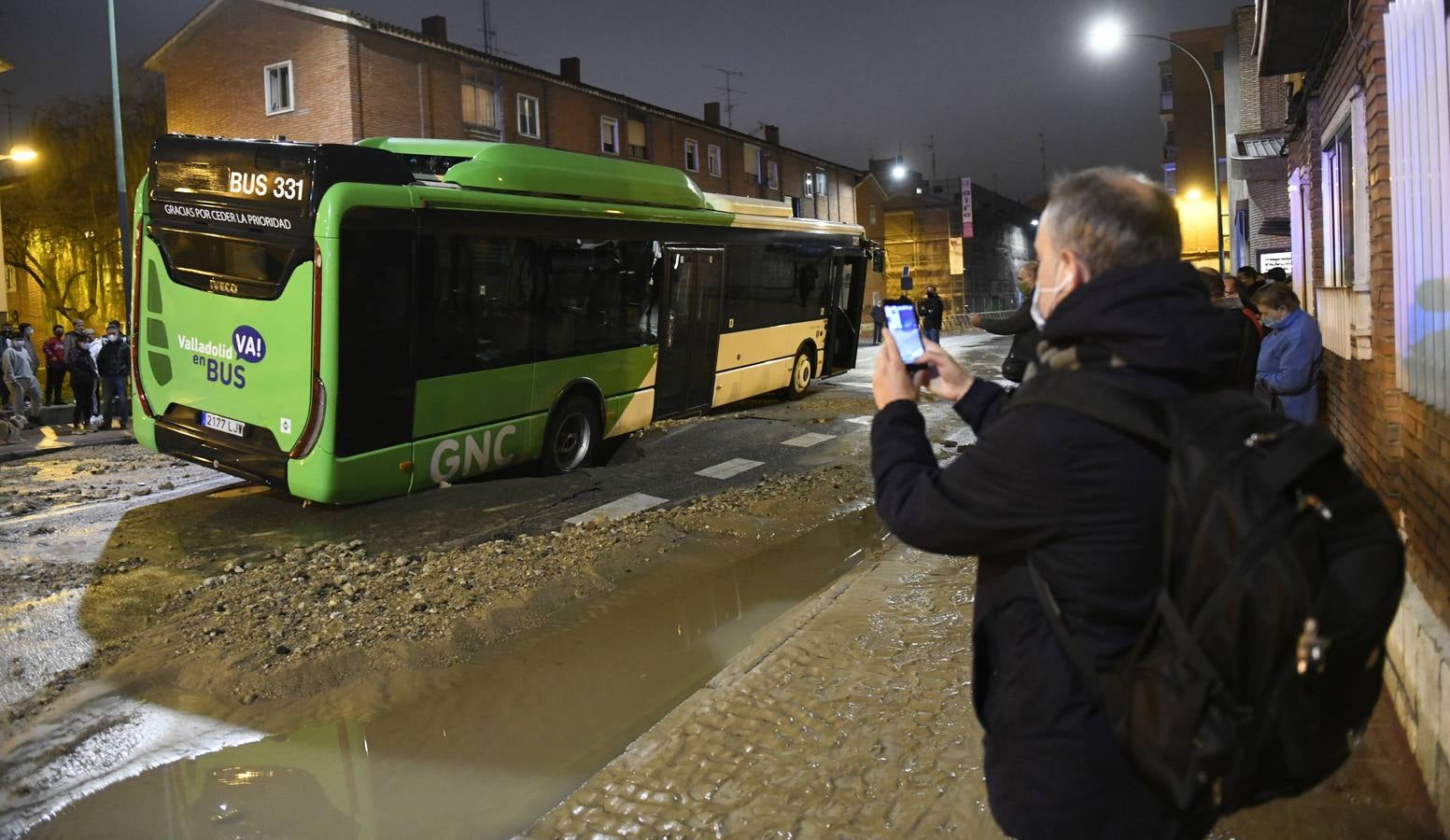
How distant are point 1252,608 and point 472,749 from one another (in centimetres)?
393

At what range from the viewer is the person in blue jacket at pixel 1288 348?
25.1ft

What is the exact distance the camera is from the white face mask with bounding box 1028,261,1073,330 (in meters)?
2.12

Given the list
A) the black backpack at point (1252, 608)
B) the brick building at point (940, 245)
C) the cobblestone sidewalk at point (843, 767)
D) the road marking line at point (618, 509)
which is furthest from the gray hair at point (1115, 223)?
the brick building at point (940, 245)

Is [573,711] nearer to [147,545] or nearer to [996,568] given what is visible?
[996,568]

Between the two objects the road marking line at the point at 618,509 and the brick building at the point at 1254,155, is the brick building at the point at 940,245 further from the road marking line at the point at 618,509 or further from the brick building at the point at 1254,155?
the road marking line at the point at 618,509

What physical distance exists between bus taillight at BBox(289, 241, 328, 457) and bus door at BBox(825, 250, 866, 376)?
10856 mm

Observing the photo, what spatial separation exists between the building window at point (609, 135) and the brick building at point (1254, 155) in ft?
70.7

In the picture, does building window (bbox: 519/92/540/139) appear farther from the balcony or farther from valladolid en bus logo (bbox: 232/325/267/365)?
the balcony

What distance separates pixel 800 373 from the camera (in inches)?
683

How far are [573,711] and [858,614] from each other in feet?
5.79

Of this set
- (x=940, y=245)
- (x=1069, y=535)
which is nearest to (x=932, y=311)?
(x=1069, y=535)

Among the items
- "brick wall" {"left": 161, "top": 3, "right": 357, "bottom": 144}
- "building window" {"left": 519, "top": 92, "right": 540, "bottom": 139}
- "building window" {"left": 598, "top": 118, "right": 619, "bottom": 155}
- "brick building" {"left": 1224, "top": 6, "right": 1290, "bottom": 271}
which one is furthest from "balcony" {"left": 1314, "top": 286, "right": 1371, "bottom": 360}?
"building window" {"left": 598, "top": 118, "right": 619, "bottom": 155}

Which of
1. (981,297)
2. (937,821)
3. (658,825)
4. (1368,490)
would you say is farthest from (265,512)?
(981,297)

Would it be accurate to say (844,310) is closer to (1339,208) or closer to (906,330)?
(1339,208)
